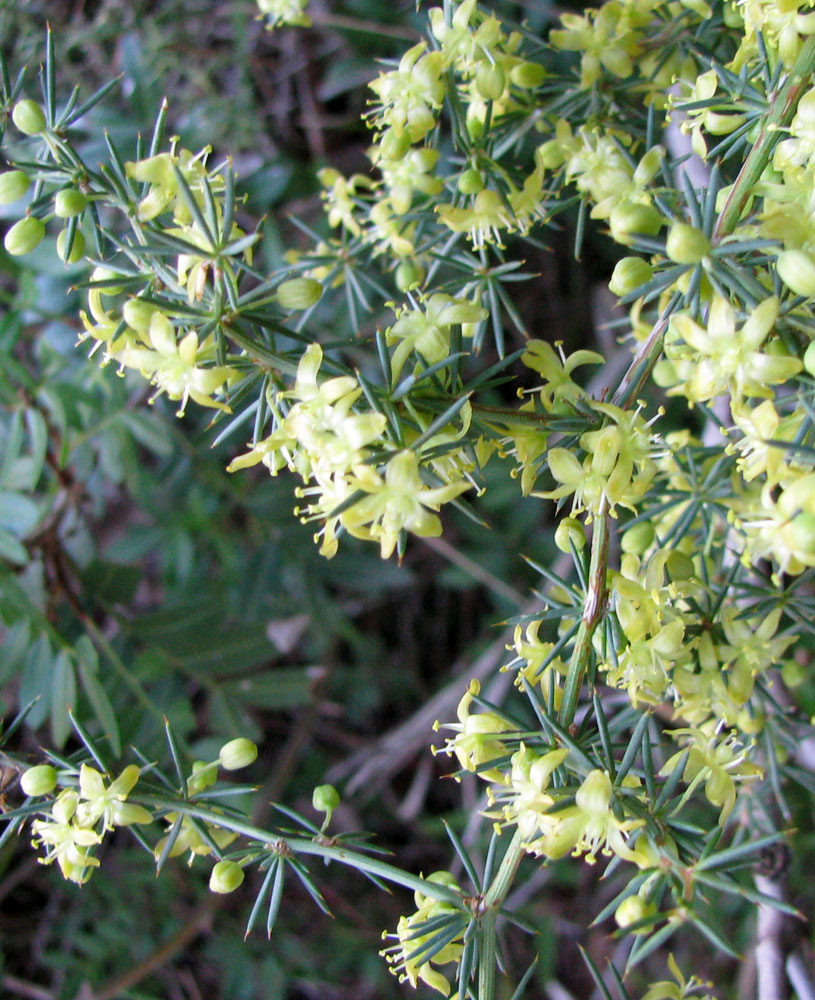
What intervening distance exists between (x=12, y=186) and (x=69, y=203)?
0.12 metres

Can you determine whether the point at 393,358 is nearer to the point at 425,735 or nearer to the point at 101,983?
the point at 425,735

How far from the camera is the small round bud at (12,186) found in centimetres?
91

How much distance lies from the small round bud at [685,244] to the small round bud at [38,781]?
2.73 feet

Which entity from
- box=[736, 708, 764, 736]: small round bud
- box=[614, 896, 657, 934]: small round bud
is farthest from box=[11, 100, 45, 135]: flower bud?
box=[736, 708, 764, 736]: small round bud

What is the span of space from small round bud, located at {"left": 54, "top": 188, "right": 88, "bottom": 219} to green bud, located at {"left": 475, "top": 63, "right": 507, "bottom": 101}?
1.61ft

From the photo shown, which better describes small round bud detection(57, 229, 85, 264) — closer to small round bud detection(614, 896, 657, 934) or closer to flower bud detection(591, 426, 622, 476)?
flower bud detection(591, 426, 622, 476)

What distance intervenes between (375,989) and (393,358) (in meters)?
2.10

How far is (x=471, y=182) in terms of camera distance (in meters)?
1.08

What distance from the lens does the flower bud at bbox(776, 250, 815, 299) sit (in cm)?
74

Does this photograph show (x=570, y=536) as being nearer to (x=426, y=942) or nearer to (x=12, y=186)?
(x=426, y=942)

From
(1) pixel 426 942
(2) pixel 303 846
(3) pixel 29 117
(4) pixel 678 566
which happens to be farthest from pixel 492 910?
(3) pixel 29 117

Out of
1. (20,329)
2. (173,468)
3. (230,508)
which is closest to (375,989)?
(230,508)

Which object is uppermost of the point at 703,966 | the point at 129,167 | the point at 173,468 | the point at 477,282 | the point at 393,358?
the point at 129,167

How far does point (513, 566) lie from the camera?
92.4 inches
